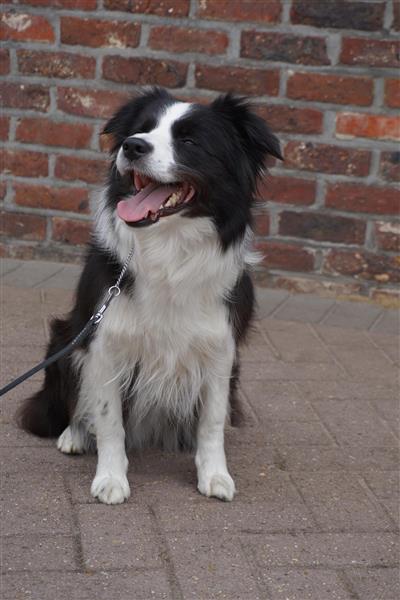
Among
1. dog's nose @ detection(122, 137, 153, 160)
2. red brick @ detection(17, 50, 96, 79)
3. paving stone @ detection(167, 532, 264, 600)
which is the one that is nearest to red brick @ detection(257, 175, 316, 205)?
red brick @ detection(17, 50, 96, 79)

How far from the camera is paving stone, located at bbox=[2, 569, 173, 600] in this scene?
252cm

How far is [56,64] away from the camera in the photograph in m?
5.32

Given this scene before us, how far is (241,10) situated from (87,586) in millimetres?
3427

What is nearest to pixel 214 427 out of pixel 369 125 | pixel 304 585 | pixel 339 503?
pixel 339 503

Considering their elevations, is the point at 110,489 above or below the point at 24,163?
below

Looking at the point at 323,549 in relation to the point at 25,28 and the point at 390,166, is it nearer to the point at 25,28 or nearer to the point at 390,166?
the point at 390,166

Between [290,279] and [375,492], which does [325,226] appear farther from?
[375,492]

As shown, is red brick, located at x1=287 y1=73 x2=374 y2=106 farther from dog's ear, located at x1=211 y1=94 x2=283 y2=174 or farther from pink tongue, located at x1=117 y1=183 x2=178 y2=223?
pink tongue, located at x1=117 y1=183 x2=178 y2=223

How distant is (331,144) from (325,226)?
1.46 ft

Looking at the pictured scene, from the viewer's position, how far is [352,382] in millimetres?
4371

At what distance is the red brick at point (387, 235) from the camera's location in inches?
205

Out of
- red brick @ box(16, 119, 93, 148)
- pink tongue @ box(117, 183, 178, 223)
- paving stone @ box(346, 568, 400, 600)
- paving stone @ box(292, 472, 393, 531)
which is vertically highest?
pink tongue @ box(117, 183, 178, 223)

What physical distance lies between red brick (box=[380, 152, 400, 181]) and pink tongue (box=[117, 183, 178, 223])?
2412 millimetres

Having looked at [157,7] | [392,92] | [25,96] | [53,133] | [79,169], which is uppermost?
[157,7]
